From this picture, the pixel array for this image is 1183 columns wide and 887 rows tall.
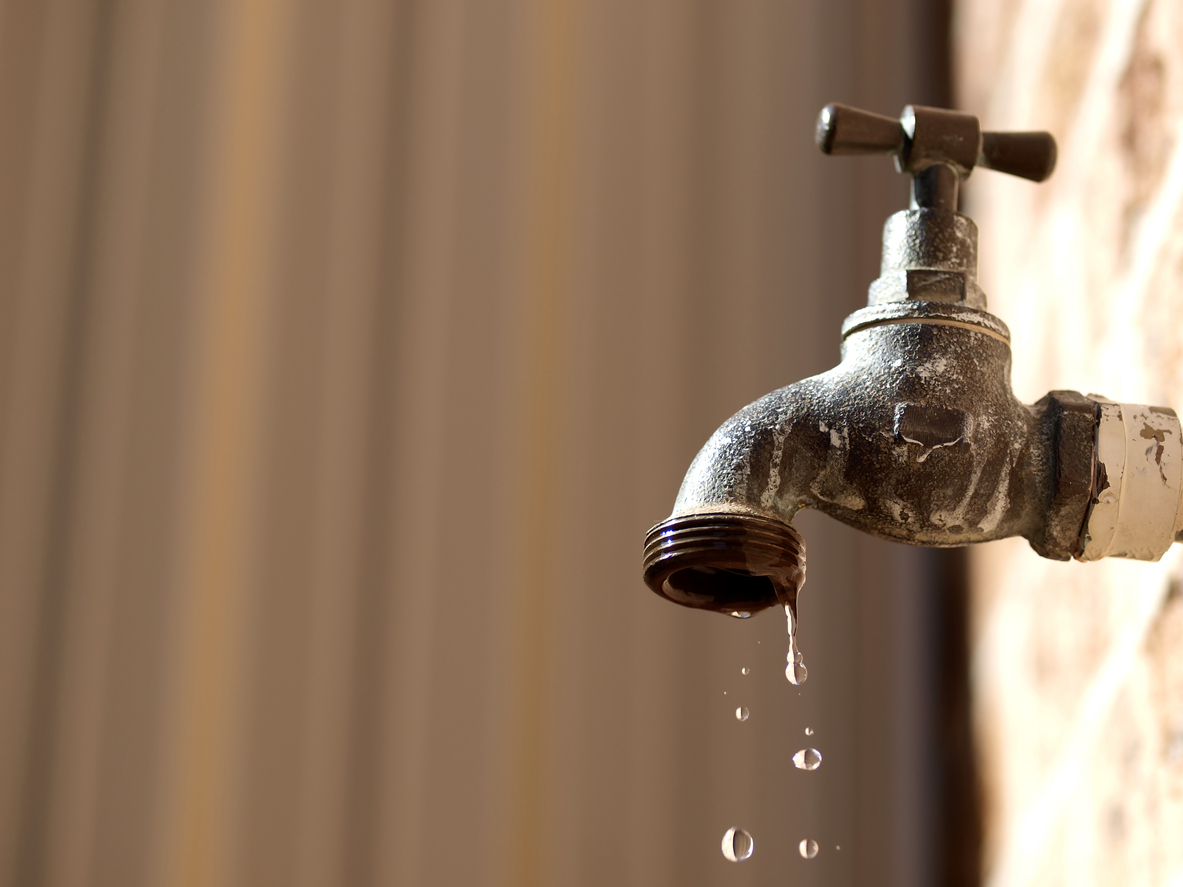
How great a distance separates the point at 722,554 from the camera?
0.38m

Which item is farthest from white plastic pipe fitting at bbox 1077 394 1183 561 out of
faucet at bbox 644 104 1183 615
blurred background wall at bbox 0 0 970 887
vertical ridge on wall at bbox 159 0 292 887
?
vertical ridge on wall at bbox 159 0 292 887

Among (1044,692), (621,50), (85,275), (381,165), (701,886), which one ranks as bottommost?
(701,886)

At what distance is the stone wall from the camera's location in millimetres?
604

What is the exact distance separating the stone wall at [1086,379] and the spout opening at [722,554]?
0.28 m

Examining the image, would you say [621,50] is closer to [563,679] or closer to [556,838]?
[563,679]

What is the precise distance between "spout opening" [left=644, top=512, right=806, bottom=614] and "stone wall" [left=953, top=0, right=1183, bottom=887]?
0.28m

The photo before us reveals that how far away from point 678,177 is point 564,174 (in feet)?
0.31

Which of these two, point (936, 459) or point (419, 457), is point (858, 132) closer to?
point (936, 459)

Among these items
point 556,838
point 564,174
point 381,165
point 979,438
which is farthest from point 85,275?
point 979,438

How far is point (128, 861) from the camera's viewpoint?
76 centimetres

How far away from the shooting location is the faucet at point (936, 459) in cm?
42

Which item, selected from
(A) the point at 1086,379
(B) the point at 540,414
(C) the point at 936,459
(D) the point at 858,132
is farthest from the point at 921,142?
(B) the point at 540,414

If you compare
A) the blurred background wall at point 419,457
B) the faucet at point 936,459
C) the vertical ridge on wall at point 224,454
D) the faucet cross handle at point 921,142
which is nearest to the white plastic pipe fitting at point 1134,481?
the faucet at point 936,459

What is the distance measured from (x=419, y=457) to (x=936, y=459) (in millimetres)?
522
